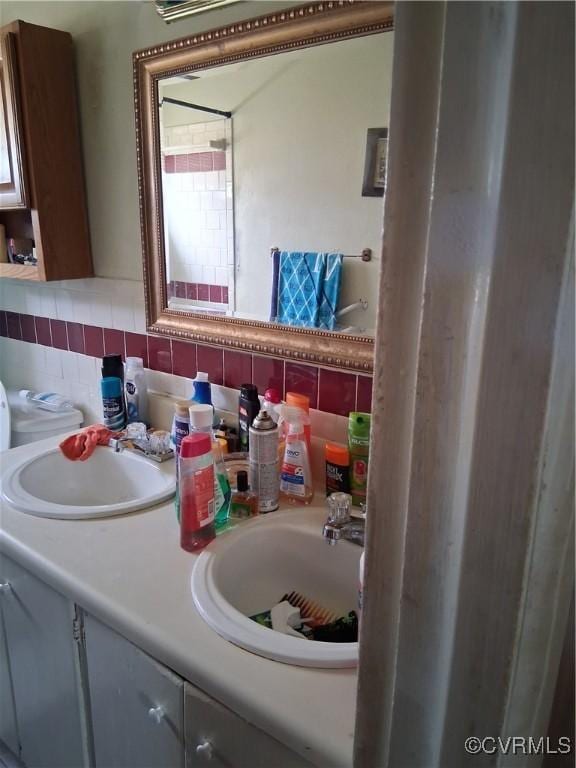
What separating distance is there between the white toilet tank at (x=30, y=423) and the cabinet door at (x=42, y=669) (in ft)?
1.98

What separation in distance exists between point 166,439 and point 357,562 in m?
0.58

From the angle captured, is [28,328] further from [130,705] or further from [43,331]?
[130,705]

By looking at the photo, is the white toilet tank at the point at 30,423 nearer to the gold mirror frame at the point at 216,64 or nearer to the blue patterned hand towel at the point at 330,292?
the gold mirror frame at the point at 216,64

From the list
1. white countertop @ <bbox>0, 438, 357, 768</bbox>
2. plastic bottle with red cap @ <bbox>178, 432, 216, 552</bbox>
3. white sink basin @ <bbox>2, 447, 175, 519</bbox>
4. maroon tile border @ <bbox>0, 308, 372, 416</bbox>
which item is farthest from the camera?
white sink basin @ <bbox>2, 447, 175, 519</bbox>

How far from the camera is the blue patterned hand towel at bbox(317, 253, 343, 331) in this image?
1.04 m

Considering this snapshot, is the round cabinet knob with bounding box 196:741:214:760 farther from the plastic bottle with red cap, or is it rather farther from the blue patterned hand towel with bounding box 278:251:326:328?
the blue patterned hand towel with bounding box 278:251:326:328

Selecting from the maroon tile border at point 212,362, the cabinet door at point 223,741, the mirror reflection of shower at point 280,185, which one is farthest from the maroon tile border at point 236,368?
the cabinet door at point 223,741

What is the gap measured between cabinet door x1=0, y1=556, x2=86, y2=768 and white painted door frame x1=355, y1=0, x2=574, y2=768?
2.46 ft

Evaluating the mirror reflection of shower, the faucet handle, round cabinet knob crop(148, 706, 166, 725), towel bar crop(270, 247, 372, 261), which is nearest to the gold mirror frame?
the mirror reflection of shower

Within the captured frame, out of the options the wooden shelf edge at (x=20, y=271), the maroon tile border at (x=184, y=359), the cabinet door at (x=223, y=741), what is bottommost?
the cabinet door at (x=223, y=741)

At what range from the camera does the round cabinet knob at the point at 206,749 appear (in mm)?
696

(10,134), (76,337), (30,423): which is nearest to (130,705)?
(30,423)

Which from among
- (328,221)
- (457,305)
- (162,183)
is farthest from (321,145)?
(457,305)

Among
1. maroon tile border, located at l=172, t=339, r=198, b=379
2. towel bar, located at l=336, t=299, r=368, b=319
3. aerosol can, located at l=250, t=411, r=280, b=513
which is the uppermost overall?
towel bar, located at l=336, t=299, r=368, b=319
